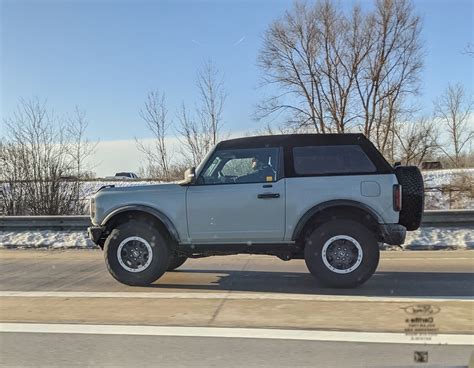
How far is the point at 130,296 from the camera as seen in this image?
6.68 meters

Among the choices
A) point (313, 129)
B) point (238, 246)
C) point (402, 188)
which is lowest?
point (238, 246)

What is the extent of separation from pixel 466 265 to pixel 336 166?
3180mm

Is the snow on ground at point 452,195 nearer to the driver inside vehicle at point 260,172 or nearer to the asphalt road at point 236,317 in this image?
the asphalt road at point 236,317

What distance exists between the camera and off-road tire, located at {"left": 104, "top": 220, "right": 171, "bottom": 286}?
7203 millimetres

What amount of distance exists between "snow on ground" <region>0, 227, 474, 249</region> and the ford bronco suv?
3.79 m

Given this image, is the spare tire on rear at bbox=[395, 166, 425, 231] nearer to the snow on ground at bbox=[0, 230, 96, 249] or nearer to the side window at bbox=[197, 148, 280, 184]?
the side window at bbox=[197, 148, 280, 184]

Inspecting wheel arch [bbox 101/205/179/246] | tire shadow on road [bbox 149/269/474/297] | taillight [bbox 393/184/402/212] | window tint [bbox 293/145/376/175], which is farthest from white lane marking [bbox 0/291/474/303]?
window tint [bbox 293/145/376/175]

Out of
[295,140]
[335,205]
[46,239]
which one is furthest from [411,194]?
[46,239]

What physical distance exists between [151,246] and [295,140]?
97.5 inches

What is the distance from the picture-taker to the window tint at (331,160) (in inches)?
274

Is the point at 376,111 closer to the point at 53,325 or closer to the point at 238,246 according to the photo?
the point at 238,246

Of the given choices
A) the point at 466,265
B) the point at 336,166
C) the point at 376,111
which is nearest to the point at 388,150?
the point at 376,111

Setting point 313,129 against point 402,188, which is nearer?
point 402,188

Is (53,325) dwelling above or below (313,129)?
below
